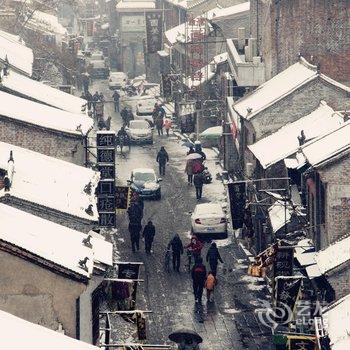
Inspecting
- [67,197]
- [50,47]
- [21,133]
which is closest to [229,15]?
[50,47]

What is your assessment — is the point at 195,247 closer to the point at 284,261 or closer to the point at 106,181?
the point at 106,181

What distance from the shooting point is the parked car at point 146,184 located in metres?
62.8

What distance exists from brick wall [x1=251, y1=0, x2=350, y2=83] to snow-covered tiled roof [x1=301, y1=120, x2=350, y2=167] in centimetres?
1653

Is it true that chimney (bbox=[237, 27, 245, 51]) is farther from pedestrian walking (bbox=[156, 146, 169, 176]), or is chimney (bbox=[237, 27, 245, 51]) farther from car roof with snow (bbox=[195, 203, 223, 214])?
car roof with snow (bbox=[195, 203, 223, 214])

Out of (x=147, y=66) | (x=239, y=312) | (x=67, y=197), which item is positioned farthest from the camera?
(x=147, y=66)

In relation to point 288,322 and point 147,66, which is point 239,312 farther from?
point 147,66

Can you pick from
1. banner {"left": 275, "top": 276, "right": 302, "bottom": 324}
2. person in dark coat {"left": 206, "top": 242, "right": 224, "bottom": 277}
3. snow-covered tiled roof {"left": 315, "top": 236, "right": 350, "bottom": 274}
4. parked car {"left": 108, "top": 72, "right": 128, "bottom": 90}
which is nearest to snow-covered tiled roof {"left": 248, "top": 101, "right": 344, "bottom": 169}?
person in dark coat {"left": 206, "top": 242, "right": 224, "bottom": 277}

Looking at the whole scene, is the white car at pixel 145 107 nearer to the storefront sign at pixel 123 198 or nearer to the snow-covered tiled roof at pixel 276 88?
the snow-covered tiled roof at pixel 276 88

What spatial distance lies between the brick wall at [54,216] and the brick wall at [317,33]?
22.9 meters

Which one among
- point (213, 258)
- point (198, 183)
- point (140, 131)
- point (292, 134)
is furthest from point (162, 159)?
point (213, 258)

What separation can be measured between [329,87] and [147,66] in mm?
56222

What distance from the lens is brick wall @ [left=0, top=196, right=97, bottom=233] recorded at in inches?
1535

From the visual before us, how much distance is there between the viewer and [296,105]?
5353 cm

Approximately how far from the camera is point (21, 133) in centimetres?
4772
